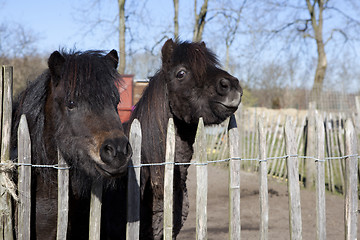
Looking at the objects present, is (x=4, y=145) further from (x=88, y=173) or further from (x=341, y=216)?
(x=341, y=216)

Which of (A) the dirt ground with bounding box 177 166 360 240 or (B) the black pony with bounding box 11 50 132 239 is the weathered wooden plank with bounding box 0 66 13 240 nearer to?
(B) the black pony with bounding box 11 50 132 239

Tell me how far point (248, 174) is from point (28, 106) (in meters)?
10.6

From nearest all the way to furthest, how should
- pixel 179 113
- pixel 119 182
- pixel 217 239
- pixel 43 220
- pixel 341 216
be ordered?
pixel 43 220, pixel 119 182, pixel 179 113, pixel 217 239, pixel 341 216

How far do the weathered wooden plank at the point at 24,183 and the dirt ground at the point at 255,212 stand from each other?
381 cm

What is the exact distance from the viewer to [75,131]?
2434mm

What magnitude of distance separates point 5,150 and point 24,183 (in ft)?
0.88

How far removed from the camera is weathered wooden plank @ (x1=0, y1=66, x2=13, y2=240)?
247 cm

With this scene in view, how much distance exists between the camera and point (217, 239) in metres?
5.98

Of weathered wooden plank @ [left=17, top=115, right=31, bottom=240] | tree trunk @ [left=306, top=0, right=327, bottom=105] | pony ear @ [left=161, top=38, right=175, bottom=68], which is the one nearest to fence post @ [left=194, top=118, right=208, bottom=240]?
pony ear @ [left=161, top=38, right=175, bottom=68]

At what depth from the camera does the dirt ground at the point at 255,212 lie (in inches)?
252

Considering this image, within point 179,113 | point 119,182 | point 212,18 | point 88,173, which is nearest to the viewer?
point 88,173

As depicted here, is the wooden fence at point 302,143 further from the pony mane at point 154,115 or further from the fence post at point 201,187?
the fence post at point 201,187

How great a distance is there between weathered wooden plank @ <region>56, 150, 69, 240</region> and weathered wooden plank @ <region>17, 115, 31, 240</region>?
195 mm

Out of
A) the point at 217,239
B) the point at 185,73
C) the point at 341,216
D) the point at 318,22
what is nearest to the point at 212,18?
the point at 318,22
